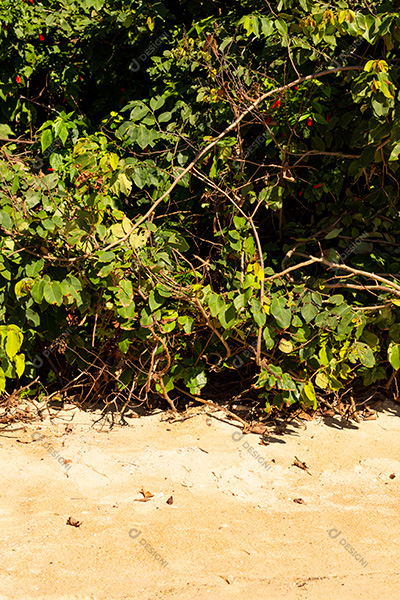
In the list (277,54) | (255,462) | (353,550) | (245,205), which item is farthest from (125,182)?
(353,550)

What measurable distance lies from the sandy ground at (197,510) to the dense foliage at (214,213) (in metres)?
0.31

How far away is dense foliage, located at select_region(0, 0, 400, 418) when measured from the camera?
3.37 metres

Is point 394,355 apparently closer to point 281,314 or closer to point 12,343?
point 281,314

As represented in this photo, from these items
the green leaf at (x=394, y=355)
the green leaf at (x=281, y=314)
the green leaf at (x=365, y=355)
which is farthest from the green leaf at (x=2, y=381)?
the green leaf at (x=394, y=355)

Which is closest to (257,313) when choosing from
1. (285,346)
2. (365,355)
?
(285,346)

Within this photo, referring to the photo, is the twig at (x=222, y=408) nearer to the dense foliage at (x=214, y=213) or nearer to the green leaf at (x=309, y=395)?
the dense foliage at (x=214, y=213)

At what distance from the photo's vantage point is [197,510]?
289 cm

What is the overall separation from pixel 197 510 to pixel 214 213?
1.88 meters

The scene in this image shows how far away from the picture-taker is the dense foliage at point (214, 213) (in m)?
3.37

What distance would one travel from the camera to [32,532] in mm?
2641

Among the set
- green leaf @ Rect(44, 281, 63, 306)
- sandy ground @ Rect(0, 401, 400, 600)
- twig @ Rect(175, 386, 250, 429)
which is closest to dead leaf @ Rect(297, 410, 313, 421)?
sandy ground @ Rect(0, 401, 400, 600)

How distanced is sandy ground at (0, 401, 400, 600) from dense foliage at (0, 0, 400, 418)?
1.01ft

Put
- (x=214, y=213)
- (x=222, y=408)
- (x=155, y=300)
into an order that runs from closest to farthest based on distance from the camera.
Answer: (x=155, y=300)
(x=222, y=408)
(x=214, y=213)

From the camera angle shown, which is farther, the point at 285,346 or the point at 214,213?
the point at 214,213
